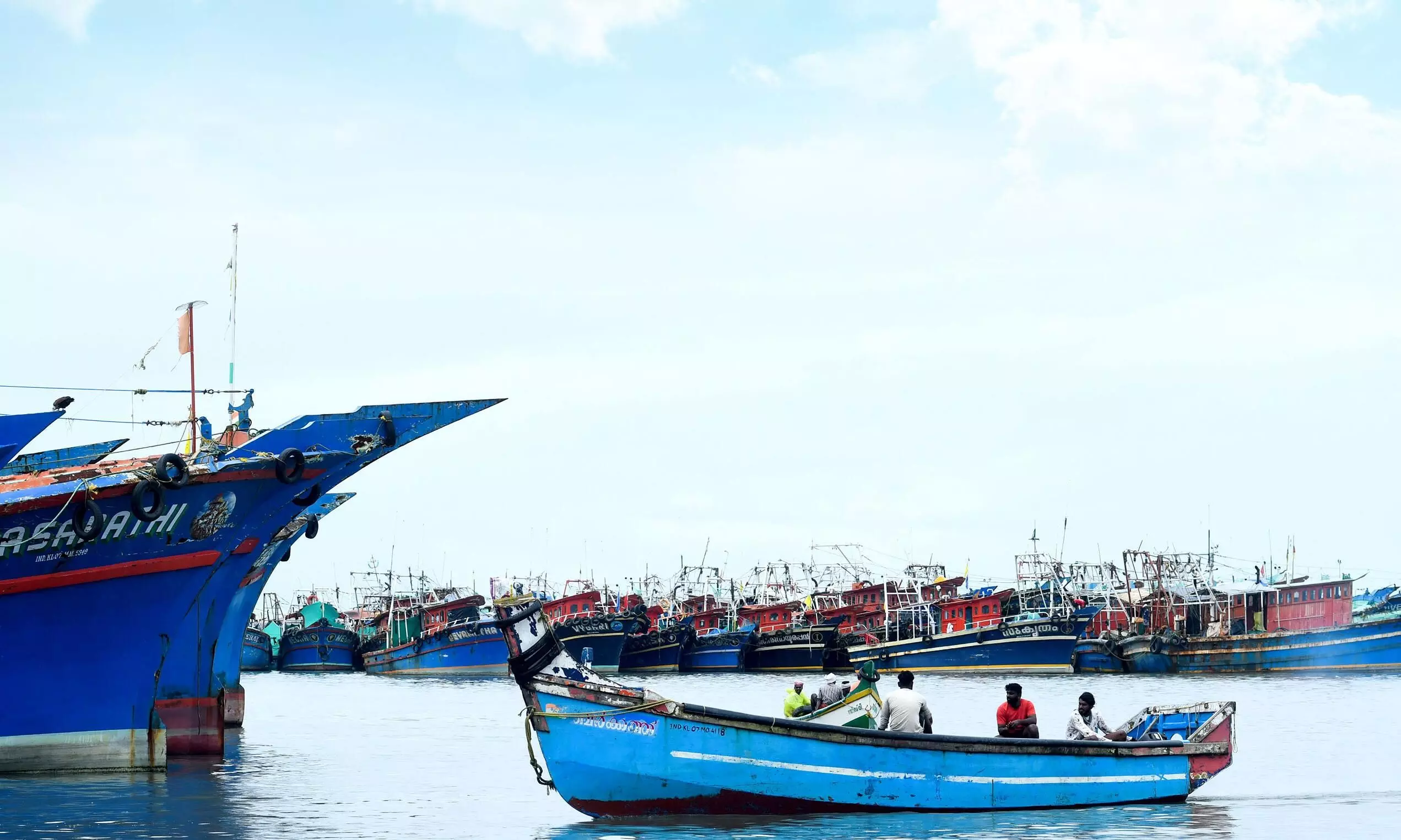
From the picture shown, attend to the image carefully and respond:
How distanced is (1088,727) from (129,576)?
593 inches

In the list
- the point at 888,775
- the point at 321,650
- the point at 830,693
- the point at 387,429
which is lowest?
the point at 321,650

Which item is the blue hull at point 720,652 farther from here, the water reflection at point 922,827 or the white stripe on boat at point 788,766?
the white stripe on boat at point 788,766

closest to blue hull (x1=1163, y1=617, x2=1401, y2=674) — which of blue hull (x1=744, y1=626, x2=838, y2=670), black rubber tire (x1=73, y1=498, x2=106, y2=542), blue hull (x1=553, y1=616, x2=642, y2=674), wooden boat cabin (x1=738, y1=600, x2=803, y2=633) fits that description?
blue hull (x1=744, y1=626, x2=838, y2=670)

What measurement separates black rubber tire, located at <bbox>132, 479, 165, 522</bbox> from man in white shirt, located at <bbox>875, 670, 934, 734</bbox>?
11.4 meters

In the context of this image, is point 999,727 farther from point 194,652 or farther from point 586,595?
point 586,595

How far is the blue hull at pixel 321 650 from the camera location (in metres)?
101

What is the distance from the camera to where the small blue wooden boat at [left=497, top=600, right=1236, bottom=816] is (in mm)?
19047

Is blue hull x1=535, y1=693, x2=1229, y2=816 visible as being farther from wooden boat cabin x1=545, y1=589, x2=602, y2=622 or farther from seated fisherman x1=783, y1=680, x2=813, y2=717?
wooden boat cabin x1=545, y1=589, x2=602, y2=622

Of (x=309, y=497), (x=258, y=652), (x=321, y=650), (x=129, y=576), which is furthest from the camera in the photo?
(x=258, y=652)

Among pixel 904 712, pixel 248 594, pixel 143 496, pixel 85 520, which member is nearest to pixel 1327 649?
pixel 248 594

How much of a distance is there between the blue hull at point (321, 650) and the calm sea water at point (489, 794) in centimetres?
5563

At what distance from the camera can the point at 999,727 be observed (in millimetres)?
20891

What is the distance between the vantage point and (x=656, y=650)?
85.8m

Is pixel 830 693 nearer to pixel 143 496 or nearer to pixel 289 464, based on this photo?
pixel 289 464
